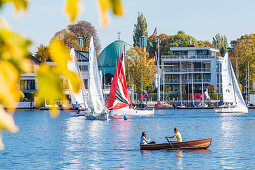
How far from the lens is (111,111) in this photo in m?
97.2

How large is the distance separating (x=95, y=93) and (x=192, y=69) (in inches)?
3062

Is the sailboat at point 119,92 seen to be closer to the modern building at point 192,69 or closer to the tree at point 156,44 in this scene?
the modern building at point 192,69

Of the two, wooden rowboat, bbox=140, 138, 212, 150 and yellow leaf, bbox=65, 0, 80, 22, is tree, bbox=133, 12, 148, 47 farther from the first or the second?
yellow leaf, bbox=65, 0, 80, 22

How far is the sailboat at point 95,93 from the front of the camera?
276 feet

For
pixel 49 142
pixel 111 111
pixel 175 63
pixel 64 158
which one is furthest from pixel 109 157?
pixel 175 63

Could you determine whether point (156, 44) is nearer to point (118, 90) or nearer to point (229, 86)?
point (229, 86)

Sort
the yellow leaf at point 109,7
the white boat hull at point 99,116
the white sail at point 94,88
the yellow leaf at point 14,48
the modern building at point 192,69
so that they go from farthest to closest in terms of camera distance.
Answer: the modern building at point 192,69
the white boat hull at point 99,116
the white sail at point 94,88
the yellow leaf at point 109,7
the yellow leaf at point 14,48

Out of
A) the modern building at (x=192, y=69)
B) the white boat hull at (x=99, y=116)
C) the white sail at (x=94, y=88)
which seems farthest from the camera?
the modern building at (x=192, y=69)

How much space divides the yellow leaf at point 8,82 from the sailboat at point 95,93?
81.1m

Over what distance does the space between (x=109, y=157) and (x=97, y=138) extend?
18.2 m

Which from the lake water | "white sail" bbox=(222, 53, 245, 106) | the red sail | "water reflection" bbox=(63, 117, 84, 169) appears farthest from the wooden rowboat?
"white sail" bbox=(222, 53, 245, 106)

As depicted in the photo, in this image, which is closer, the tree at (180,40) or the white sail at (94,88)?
the white sail at (94,88)

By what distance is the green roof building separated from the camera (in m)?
166

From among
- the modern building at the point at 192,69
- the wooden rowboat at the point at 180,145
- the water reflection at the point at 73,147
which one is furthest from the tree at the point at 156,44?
the wooden rowboat at the point at 180,145
